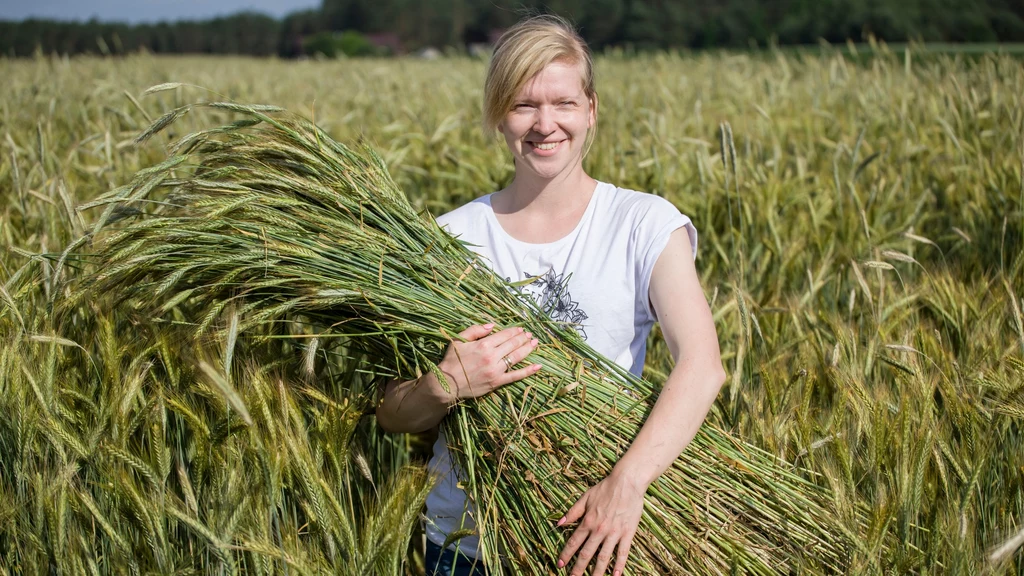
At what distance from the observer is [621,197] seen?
175 cm

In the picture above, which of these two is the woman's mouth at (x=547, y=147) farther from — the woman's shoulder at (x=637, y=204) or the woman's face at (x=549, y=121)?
the woman's shoulder at (x=637, y=204)

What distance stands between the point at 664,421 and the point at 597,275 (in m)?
0.39

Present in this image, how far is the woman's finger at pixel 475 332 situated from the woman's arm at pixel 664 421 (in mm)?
355

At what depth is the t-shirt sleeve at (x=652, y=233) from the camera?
158 cm

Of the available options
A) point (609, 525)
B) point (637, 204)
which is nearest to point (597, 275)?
point (637, 204)

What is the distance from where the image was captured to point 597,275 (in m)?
1.65

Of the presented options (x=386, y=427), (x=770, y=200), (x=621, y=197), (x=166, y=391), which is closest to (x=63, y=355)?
→ (x=166, y=391)

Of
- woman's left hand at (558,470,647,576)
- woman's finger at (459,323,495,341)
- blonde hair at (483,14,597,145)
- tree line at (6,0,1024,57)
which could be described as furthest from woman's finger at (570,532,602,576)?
tree line at (6,0,1024,57)

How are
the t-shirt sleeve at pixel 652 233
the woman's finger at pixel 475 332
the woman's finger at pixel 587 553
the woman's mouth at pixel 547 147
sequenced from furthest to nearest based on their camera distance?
the woman's mouth at pixel 547 147, the t-shirt sleeve at pixel 652 233, the woman's finger at pixel 475 332, the woman's finger at pixel 587 553

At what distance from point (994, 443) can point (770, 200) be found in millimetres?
1418

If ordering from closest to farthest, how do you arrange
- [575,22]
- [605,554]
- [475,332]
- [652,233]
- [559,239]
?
[605,554], [475,332], [652,233], [559,239], [575,22]

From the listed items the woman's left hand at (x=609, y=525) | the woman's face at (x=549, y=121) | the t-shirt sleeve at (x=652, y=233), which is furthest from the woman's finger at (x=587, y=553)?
the woman's face at (x=549, y=121)

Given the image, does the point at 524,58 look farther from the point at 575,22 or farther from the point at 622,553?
the point at 622,553

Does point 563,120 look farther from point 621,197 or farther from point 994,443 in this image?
point 994,443
